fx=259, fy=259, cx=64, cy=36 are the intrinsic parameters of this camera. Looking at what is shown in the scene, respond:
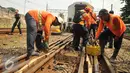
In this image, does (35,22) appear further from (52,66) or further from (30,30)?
(52,66)

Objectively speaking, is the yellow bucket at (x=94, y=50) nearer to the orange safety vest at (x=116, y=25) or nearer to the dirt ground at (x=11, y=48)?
the orange safety vest at (x=116, y=25)

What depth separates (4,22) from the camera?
33.4 m

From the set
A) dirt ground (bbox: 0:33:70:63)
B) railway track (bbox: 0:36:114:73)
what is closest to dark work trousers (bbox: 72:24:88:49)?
dirt ground (bbox: 0:33:70:63)

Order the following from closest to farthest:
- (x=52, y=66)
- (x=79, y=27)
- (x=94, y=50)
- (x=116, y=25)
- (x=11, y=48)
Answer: (x=52, y=66) → (x=116, y=25) → (x=94, y=50) → (x=11, y=48) → (x=79, y=27)

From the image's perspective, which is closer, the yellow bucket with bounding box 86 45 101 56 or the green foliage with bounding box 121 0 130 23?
the yellow bucket with bounding box 86 45 101 56

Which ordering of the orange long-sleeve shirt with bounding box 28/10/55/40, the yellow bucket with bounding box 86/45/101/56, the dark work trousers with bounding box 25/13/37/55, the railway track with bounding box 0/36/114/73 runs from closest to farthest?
the railway track with bounding box 0/36/114/73 < the orange long-sleeve shirt with bounding box 28/10/55/40 < the dark work trousers with bounding box 25/13/37/55 < the yellow bucket with bounding box 86/45/101/56

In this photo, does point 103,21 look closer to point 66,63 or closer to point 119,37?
point 119,37

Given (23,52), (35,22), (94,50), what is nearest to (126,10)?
(94,50)

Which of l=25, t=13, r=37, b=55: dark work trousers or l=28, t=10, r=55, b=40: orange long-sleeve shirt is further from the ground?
l=28, t=10, r=55, b=40: orange long-sleeve shirt

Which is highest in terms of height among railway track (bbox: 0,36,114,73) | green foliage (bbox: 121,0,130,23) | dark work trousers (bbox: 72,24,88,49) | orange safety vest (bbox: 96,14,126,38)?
green foliage (bbox: 121,0,130,23)

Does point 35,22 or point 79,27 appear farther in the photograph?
point 79,27

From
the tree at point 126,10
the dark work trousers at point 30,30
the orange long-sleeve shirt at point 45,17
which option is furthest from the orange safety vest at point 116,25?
the tree at point 126,10

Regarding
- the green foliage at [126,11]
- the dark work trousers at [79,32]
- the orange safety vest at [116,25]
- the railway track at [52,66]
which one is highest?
the green foliage at [126,11]

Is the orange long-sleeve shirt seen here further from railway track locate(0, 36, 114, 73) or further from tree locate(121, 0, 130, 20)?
tree locate(121, 0, 130, 20)
